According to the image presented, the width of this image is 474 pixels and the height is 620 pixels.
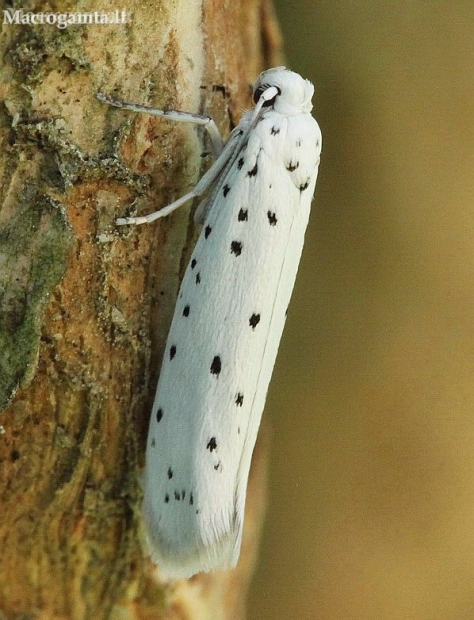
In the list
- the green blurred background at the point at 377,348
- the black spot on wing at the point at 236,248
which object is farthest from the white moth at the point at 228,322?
the green blurred background at the point at 377,348

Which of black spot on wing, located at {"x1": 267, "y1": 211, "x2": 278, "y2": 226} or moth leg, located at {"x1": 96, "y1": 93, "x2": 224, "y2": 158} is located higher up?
moth leg, located at {"x1": 96, "y1": 93, "x2": 224, "y2": 158}

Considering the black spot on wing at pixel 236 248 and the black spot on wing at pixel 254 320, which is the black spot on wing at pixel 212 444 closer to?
the black spot on wing at pixel 254 320

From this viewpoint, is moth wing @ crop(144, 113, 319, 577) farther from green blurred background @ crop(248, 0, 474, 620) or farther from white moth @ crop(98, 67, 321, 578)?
green blurred background @ crop(248, 0, 474, 620)

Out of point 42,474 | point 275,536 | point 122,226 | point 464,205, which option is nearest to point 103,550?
point 42,474

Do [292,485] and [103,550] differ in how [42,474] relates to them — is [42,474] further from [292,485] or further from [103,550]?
[292,485]

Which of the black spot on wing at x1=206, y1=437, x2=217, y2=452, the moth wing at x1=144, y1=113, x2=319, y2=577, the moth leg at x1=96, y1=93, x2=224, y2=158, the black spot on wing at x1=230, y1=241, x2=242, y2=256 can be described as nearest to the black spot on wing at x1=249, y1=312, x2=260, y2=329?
the moth wing at x1=144, y1=113, x2=319, y2=577
